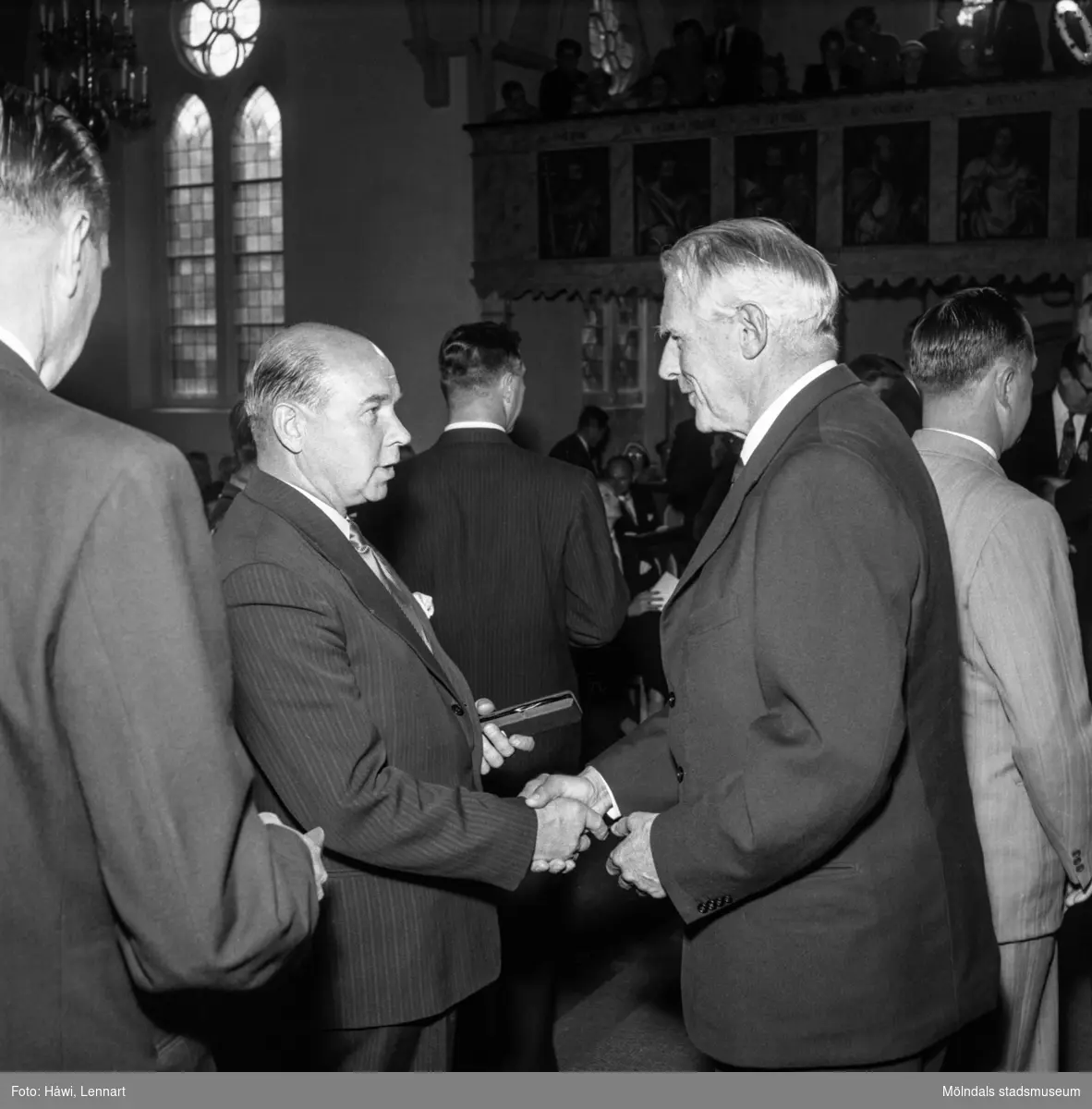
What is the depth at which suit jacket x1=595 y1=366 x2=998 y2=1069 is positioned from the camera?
2.13m

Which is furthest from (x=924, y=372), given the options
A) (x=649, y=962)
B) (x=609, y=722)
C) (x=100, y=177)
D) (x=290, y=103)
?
(x=290, y=103)

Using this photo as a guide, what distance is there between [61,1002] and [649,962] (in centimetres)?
378

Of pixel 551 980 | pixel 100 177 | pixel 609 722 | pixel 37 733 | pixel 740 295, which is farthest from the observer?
pixel 609 722

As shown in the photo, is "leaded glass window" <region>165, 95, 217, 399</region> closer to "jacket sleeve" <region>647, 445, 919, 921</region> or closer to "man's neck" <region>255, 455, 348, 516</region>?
"man's neck" <region>255, 455, 348, 516</region>

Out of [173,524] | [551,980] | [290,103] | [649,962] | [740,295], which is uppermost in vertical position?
[290,103]

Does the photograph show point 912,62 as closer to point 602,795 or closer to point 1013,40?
point 1013,40

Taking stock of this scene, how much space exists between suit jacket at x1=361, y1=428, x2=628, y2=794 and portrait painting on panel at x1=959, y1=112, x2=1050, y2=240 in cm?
990

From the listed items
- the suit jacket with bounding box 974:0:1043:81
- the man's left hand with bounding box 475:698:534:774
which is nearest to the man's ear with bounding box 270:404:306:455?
the man's left hand with bounding box 475:698:534:774

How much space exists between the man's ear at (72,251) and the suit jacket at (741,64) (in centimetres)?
1315

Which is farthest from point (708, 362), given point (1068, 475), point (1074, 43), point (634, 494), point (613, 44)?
point (613, 44)

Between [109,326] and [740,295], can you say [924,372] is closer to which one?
[740,295]

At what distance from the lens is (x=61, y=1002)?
1670 mm

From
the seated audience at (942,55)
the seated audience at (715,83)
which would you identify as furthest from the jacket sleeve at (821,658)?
the seated audience at (715,83)

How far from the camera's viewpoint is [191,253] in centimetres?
1889
